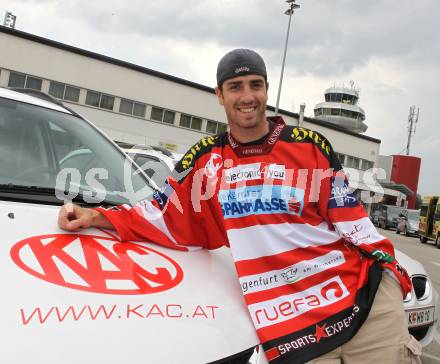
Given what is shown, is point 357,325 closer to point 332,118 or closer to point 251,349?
point 251,349

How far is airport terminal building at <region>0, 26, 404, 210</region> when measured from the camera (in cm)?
2509

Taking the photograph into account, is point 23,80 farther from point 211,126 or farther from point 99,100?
point 211,126

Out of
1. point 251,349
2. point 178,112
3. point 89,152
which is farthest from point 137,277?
point 178,112

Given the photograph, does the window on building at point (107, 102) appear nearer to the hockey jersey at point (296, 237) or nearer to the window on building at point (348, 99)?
the hockey jersey at point (296, 237)

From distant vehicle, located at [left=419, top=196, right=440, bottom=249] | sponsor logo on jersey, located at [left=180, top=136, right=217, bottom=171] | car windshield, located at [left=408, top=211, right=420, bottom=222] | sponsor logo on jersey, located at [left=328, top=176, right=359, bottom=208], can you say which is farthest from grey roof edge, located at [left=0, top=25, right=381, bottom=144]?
sponsor logo on jersey, located at [left=328, top=176, right=359, bottom=208]

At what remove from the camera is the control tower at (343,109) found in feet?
201

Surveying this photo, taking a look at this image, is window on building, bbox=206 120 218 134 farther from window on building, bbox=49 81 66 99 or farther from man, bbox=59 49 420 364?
man, bbox=59 49 420 364

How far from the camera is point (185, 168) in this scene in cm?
223

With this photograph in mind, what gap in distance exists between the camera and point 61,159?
8.61 feet

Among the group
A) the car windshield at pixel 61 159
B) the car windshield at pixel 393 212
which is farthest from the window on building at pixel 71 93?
the car windshield at pixel 61 159

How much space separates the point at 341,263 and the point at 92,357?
3.55 feet

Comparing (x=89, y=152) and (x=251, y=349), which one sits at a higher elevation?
(x=89, y=152)

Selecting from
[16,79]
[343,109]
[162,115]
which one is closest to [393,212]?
[162,115]

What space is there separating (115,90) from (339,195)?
27.1m
